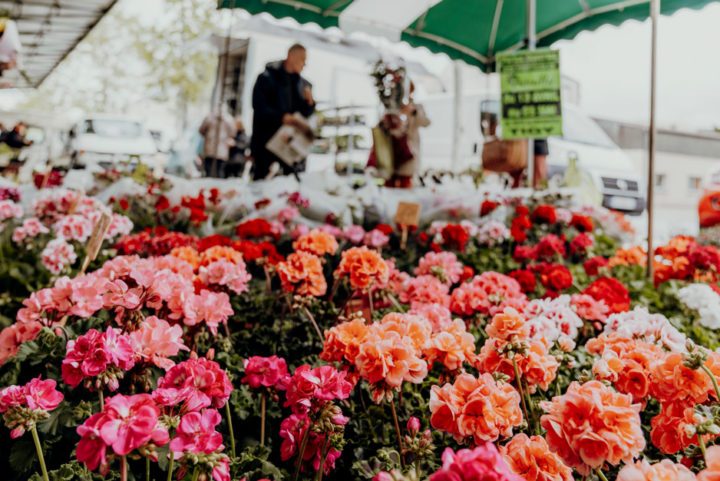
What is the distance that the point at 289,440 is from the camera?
2.96 ft

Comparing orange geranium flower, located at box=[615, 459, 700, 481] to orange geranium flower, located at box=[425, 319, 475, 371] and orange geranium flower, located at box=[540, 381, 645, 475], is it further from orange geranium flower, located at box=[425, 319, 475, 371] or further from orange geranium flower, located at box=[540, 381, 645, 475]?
orange geranium flower, located at box=[425, 319, 475, 371]

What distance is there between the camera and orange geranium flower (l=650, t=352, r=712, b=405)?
2.43ft

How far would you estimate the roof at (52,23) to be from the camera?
8.38 metres

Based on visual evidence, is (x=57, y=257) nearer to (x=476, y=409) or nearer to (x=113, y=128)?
(x=476, y=409)

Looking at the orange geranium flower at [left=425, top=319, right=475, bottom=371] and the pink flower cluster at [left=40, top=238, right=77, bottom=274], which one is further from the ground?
the pink flower cluster at [left=40, top=238, right=77, bottom=274]

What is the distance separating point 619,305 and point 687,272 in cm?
87

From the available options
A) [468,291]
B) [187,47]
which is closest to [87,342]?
[468,291]

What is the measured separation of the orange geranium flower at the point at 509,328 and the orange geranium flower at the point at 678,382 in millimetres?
194

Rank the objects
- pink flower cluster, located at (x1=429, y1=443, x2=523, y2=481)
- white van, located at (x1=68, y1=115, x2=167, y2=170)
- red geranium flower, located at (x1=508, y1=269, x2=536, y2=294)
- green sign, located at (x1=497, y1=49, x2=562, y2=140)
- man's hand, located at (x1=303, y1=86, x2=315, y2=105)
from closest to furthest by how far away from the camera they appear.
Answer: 1. pink flower cluster, located at (x1=429, y1=443, x2=523, y2=481)
2. red geranium flower, located at (x1=508, y1=269, x2=536, y2=294)
3. green sign, located at (x1=497, y1=49, x2=562, y2=140)
4. man's hand, located at (x1=303, y1=86, x2=315, y2=105)
5. white van, located at (x1=68, y1=115, x2=167, y2=170)

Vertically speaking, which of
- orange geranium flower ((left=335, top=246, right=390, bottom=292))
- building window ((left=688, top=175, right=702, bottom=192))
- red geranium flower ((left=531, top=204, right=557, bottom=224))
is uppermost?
building window ((left=688, top=175, right=702, bottom=192))

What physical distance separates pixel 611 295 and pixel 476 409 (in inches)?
34.8

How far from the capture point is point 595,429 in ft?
2.06

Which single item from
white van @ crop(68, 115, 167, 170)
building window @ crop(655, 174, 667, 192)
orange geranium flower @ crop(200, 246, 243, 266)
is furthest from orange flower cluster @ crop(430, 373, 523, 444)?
building window @ crop(655, 174, 667, 192)

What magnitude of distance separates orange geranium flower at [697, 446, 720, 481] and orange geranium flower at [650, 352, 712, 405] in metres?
0.21
